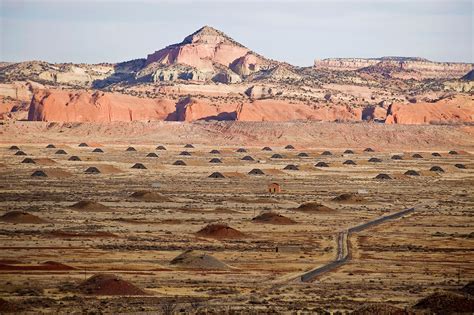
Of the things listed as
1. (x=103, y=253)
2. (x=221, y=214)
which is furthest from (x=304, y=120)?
(x=103, y=253)

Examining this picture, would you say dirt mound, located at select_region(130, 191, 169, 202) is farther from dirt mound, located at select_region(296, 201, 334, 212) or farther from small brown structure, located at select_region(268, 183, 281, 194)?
small brown structure, located at select_region(268, 183, 281, 194)

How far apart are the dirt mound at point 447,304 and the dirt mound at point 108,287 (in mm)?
8351

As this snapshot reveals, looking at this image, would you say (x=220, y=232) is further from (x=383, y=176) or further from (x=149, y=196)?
(x=383, y=176)

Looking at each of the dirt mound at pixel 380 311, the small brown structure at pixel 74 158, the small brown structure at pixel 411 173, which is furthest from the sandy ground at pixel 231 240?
the small brown structure at pixel 74 158

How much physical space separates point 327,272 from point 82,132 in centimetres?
11161

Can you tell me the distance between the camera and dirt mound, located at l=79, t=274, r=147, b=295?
29656 millimetres

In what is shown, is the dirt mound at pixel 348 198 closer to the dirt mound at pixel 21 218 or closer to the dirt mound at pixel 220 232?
the dirt mound at pixel 220 232

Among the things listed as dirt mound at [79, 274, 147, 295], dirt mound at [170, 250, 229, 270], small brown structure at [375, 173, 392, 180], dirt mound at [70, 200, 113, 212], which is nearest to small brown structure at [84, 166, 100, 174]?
small brown structure at [375, 173, 392, 180]

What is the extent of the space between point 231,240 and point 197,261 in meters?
8.49

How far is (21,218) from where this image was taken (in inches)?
1944

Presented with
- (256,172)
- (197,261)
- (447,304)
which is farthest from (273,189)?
(447,304)

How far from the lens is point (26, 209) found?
5603 centimetres

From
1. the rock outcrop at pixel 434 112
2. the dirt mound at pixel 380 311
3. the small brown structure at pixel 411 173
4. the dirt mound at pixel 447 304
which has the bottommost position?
the small brown structure at pixel 411 173

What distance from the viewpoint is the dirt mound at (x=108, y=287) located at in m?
29.7
